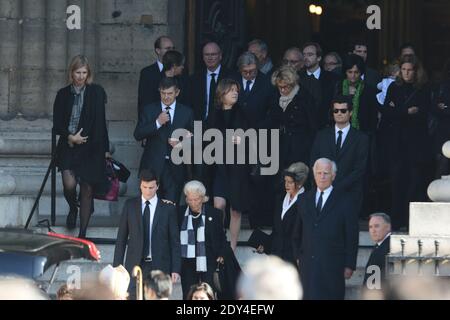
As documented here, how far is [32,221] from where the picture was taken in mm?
20984

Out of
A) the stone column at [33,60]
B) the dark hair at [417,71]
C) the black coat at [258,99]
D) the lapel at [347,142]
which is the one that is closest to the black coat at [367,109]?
the dark hair at [417,71]

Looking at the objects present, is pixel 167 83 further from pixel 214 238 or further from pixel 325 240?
pixel 325 240

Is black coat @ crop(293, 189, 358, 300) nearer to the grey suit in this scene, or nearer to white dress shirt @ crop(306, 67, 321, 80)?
the grey suit

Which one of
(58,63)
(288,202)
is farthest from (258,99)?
(58,63)

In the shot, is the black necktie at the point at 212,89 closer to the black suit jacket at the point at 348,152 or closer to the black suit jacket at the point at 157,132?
the black suit jacket at the point at 157,132

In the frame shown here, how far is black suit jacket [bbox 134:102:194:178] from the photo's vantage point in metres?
20.6

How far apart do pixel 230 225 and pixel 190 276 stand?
47.8 inches

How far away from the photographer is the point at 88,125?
20.9m

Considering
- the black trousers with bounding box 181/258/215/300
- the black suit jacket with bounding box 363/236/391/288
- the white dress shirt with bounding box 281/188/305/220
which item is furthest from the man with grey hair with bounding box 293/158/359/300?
the black trousers with bounding box 181/258/215/300

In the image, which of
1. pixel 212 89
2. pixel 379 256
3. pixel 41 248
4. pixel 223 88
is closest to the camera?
pixel 41 248

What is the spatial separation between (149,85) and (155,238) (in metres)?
2.60

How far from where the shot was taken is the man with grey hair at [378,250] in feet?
61.7
